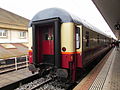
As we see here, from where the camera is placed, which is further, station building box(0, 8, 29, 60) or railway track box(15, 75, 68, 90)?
station building box(0, 8, 29, 60)

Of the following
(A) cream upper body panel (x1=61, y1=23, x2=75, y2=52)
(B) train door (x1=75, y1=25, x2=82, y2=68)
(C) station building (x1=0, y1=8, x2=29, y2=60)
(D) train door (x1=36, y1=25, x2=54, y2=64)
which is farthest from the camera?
(C) station building (x1=0, y1=8, x2=29, y2=60)

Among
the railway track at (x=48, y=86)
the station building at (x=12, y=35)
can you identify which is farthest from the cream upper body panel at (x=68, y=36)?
the station building at (x=12, y=35)

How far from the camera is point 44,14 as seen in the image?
193 inches

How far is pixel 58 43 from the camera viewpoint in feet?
14.4

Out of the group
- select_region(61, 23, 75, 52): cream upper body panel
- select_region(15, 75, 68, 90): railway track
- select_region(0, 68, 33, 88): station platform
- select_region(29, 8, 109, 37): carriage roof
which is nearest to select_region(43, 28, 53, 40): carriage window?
select_region(29, 8, 109, 37): carriage roof

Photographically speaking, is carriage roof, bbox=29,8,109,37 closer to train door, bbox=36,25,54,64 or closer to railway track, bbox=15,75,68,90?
train door, bbox=36,25,54,64

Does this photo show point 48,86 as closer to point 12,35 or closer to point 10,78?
point 10,78

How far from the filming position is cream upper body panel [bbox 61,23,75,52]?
170 inches

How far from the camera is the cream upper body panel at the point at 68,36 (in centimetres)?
432

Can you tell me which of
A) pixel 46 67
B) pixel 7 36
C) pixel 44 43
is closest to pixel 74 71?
pixel 46 67

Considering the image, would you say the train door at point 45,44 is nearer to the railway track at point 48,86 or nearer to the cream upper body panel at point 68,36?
the cream upper body panel at point 68,36

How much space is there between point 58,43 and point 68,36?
453 millimetres

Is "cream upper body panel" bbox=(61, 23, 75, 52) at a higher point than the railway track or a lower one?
higher

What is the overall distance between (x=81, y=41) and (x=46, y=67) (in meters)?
1.95
